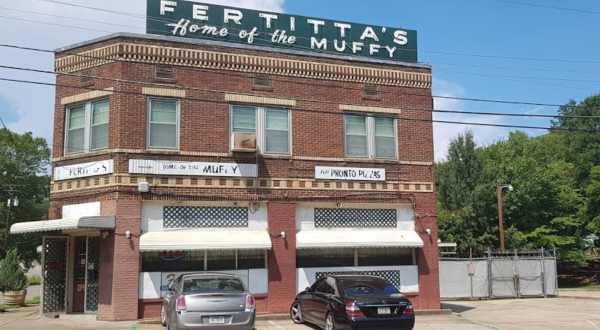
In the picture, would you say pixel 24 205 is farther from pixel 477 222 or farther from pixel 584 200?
pixel 584 200

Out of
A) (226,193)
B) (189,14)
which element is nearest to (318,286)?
(226,193)

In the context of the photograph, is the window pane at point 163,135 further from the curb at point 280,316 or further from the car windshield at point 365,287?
the car windshield at point 365,287

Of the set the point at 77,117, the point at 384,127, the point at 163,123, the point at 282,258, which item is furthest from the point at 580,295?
the point at 77,117

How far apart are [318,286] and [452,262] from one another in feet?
43.6

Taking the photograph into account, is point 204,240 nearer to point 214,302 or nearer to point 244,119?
point 244,119

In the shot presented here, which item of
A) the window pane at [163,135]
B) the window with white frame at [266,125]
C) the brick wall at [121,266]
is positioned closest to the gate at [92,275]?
the brick wall at [121,266]

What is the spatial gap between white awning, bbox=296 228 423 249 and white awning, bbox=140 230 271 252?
4.19ft

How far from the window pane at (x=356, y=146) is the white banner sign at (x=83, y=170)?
292 inches

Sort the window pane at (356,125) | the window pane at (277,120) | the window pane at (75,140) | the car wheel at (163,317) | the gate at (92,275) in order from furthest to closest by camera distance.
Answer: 1. the window pane at (356,125)
2. the window pane at (277,120)
3. the window pane at (75,140)
4. the gate at (92,275)
5. the car wheel at (163,317)

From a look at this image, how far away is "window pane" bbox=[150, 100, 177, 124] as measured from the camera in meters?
16.6

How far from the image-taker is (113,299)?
50.4ft

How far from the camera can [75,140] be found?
1703 cm

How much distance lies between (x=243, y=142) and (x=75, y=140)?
203 inches

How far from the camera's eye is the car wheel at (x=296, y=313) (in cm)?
1524
